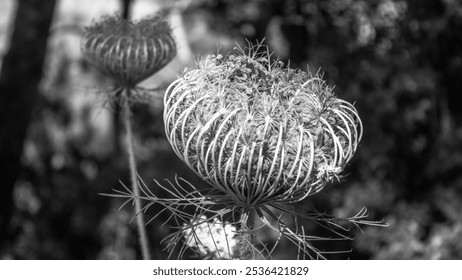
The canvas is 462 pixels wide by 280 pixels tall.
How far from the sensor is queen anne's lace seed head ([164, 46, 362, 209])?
1625 millimetres

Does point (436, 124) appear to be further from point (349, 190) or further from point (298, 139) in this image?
point (298, 139)

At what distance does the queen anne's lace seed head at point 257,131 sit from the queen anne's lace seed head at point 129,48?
2.19ft

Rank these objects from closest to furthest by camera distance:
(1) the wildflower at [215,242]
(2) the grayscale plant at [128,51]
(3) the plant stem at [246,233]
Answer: (3) the plant stem at [246,233] → (1) the wildflower at [215,242] → (2) the grayscale plant at [128,51]

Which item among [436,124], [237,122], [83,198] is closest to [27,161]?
[83,198]

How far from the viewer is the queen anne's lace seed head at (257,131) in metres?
1.62

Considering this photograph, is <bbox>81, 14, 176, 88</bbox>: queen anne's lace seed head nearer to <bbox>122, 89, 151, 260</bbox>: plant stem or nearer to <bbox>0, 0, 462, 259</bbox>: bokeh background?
<bbox>122, 89, 151, 260</bbox>: plant stem

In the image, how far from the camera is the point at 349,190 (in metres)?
6.20

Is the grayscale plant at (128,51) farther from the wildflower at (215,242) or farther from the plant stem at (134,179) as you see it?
the wildflower at (215,242)

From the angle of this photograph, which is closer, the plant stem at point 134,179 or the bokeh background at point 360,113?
the plant stem at point 134,179

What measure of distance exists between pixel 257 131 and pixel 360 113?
192 inches

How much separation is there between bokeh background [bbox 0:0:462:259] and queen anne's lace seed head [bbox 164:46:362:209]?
13.1 ft

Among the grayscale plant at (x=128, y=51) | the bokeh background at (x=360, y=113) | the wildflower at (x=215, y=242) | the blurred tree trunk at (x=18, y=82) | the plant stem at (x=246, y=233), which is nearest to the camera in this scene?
the plant stem at (x=246, y=233)

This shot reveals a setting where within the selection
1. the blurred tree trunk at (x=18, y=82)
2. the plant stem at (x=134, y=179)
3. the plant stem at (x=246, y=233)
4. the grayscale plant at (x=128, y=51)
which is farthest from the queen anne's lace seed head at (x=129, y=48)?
the blurred tree trunk at (x=18, y=82)
